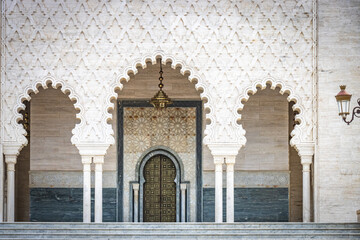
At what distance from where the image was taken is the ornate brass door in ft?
33.9

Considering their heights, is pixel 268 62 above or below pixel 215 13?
below

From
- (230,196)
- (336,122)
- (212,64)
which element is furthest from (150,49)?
(336,122)

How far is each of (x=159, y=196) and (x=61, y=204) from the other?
1.60m

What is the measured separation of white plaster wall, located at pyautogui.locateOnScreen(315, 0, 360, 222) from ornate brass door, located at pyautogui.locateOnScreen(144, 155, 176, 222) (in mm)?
2747

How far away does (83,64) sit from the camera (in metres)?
8.55

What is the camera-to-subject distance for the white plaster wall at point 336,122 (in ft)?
27.3

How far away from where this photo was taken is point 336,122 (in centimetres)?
841

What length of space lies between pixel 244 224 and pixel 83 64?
3.13 meters

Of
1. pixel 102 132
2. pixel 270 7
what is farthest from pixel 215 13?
pixel 102 132

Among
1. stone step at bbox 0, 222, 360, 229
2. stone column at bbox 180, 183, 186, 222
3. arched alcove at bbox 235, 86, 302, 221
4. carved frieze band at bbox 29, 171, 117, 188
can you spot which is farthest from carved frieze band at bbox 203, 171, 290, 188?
stone step at bbox 0, 222, 360, 229

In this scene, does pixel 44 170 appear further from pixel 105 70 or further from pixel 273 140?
pixel 273 140

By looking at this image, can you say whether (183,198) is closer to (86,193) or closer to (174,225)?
(86,193)

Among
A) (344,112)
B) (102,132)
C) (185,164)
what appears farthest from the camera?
(185,164)

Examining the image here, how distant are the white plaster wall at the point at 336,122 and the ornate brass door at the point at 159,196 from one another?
9.01ft
